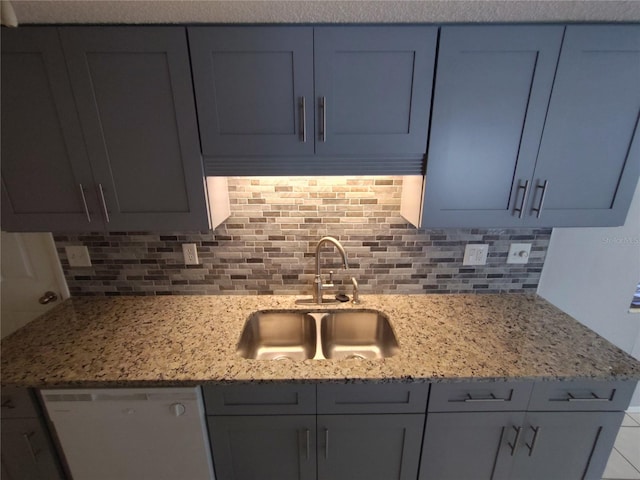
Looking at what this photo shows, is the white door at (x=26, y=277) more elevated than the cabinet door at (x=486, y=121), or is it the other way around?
the cabinet door at (x=486, y=121)

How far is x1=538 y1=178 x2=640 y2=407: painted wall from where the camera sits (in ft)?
5.02

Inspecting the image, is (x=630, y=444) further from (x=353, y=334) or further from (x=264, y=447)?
(x=264, y=447)

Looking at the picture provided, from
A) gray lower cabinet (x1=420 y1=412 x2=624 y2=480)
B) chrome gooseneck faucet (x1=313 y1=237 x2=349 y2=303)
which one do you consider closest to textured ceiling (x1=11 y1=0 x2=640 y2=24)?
chrome gooseneck faucet (x1=313 y1=237 x2=349 y2=303)

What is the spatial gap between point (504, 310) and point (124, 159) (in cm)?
190

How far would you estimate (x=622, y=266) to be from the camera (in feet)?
5.26

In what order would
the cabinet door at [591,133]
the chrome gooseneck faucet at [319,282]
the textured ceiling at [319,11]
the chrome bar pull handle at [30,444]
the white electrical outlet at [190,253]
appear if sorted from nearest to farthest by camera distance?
the textured ceiling at [319,11] < the cabinet door at [591,133] < the chrome bar pull handle at [30,444] < the chrome gooseneck faucet at [319,282] < the white electrical outlet at [190,253]

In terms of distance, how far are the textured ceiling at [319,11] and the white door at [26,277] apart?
107 cm

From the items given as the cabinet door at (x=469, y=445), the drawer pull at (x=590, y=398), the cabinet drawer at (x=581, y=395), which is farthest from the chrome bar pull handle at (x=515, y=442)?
the drawer pull at (x=590, y=398)

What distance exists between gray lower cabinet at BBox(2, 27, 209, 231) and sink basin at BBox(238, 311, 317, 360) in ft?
2.04

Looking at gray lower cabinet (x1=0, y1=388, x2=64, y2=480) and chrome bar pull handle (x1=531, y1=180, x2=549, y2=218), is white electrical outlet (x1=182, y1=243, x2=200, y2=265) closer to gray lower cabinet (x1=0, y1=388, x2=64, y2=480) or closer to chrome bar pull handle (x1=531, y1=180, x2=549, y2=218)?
gray lower cabinet (x1=0, y1=388, x2=64, y2=480)

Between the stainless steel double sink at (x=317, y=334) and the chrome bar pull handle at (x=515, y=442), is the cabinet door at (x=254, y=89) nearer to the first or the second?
the stainless steel double sink at (x=317, y=334)

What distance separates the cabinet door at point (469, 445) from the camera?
1105 millimetres

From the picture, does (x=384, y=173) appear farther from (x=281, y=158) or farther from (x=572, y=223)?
(x=572, y=223)

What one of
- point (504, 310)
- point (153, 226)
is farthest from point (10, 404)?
point (504, 310)
